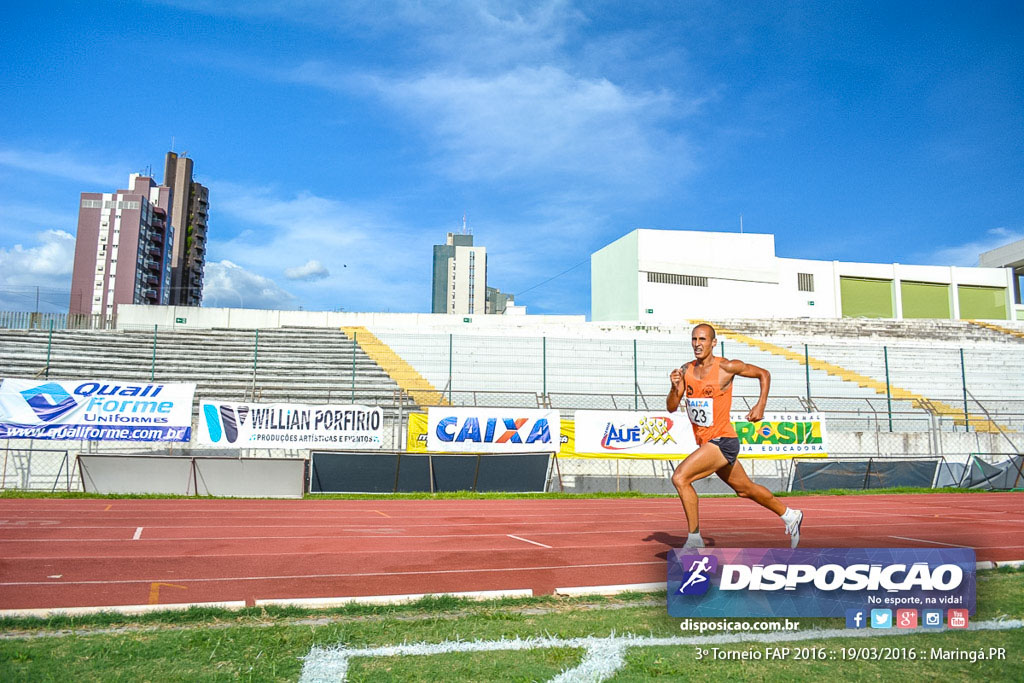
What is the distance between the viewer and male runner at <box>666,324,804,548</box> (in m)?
5.99

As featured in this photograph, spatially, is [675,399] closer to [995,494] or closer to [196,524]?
[196,524]

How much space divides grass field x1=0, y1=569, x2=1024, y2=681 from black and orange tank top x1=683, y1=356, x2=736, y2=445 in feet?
5.59

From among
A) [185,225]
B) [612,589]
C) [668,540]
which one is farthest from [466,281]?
[612,589]

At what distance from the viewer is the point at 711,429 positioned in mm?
6074

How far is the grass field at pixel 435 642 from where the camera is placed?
354cm

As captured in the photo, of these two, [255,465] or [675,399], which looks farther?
[255,465]

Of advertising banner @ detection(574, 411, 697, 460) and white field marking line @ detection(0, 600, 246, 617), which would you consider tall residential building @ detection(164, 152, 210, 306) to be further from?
white field marking line @ detection(0, 600, 246, 617)

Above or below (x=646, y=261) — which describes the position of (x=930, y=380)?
below


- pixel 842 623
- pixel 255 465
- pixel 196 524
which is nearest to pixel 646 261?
pixel 255 465

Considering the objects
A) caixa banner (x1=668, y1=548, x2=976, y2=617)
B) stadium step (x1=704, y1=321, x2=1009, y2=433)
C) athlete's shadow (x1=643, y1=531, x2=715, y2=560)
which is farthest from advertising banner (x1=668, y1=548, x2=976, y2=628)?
stadium step (x1=704, y1=321, x2=1009, y2=433)

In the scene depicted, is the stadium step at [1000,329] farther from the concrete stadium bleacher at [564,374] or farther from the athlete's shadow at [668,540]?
the athlete's shadow at [668,540]

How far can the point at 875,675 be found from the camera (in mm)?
3480

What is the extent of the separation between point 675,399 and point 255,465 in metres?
11.5

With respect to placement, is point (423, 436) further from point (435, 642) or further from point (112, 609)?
point (435, 642)
